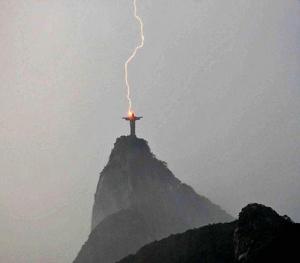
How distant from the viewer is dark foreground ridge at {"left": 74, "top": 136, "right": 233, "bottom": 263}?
112812 mm

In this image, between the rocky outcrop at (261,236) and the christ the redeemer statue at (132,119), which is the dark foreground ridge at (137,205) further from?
the rocky outcrop at (261,236)

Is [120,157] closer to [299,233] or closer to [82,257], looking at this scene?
[82,257]

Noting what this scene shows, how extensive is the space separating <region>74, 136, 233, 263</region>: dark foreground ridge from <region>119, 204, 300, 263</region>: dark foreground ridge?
48.6 m

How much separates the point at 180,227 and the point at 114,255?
904 inches

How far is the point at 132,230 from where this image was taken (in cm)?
11294

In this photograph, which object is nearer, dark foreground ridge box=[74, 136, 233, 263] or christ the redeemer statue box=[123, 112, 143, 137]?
dark foreground ridge box=[74, 136, 233, 263]

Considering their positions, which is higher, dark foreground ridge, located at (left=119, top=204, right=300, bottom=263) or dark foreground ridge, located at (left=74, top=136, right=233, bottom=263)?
dark foreground ridge, located at (left=74, top=136, right=233, bottom=263)

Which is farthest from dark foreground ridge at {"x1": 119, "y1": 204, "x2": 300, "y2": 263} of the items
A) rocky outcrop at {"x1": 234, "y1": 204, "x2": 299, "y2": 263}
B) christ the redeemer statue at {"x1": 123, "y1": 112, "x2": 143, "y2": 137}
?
christ the redeemer statue at {"x1": 123, "y1": 112, "x2": 143, "y2": 137}

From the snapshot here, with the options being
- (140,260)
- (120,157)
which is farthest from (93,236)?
(140,260)

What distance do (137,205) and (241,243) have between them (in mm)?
83092

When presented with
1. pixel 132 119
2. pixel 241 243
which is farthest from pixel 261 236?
pixel 132 119

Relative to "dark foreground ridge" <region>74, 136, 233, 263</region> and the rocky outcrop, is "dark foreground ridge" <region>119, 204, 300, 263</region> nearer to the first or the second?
the rocky outcrop

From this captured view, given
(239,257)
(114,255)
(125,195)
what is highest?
(125,195)

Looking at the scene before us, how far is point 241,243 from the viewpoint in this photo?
45031 millimetres
